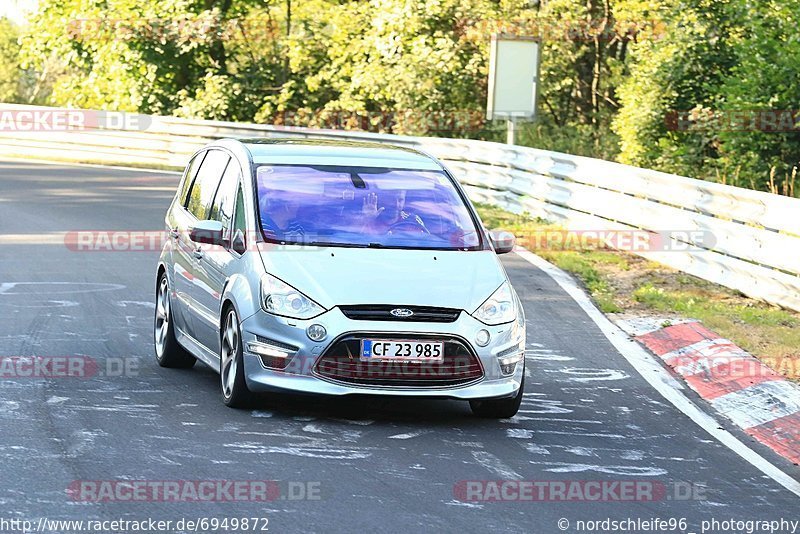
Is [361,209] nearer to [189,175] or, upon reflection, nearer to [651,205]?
[189,175]

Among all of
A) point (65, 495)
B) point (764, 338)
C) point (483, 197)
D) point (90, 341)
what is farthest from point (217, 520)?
point (483, 197)

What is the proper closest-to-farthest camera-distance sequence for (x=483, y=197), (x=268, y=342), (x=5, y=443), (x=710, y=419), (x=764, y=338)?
(x=5, y=443), (x=268, y=342), (x=710, y=419), (x=764, y=338), (x=483, y=197)

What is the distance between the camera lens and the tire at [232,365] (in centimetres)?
858

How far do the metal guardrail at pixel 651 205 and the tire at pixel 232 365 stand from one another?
5875 mm

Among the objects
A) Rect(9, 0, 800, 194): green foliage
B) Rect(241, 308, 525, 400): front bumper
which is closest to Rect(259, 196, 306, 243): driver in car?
Rect(241, 308, 525, 400): front bumper

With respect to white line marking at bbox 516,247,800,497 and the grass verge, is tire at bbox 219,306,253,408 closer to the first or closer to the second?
white line marking at bbox 516,247,800,497

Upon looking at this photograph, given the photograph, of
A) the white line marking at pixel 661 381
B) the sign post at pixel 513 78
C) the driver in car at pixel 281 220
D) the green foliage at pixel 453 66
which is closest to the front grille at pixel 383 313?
the driver in car at pixel 281 220

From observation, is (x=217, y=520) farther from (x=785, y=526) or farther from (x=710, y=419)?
(x=710, y=419)

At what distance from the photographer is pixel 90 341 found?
10.9m

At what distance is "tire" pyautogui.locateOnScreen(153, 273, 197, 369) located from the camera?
10.1 metres

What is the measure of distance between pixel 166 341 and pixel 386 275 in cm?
229

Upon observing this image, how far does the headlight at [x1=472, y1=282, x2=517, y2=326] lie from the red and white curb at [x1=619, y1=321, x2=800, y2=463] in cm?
161

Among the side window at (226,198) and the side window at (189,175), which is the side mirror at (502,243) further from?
the side window at (189,175)

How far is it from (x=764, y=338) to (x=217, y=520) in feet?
21.6
